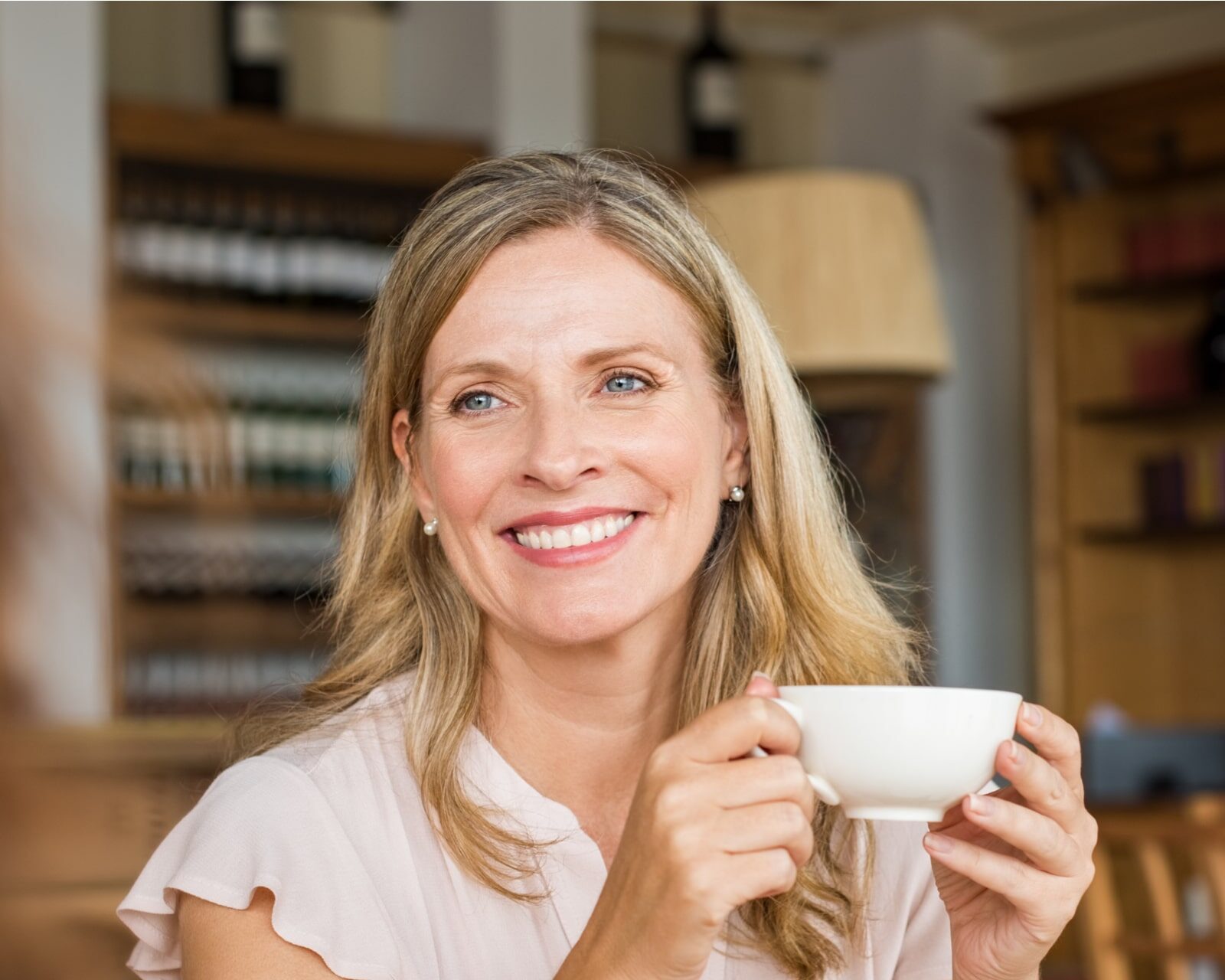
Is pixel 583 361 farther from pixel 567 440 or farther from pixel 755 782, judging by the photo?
pixel 755 782

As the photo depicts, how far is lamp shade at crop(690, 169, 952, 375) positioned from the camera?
292cm

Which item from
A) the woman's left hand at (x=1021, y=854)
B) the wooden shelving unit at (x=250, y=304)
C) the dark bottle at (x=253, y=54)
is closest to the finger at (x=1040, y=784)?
the woman's left hand at (x=1021, y=854)

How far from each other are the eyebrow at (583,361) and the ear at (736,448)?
14 centimetres

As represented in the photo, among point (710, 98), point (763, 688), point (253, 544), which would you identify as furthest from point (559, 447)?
point (710, 98)

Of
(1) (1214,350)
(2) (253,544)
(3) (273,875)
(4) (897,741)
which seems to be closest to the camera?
(4) (897,741)

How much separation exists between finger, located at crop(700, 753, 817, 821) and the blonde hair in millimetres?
397

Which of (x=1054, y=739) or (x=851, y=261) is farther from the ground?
(x=851, y=261)

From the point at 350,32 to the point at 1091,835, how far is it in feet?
14.3

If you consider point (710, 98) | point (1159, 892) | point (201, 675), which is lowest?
point (1159, 892)

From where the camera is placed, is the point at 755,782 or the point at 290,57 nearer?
the point at 755,782

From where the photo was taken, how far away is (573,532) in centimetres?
124

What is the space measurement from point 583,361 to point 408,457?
206mm

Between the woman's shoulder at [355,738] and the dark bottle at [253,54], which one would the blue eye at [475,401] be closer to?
the woman's shoulder at [355,738]

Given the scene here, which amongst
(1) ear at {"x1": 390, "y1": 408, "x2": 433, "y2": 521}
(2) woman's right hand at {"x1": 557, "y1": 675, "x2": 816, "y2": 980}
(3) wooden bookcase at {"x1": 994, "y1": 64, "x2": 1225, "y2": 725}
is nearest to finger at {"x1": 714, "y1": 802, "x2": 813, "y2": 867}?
(2) woman's right hand at {"x1": 557, "y1": 675, "x2": 816, "y2": 980}
